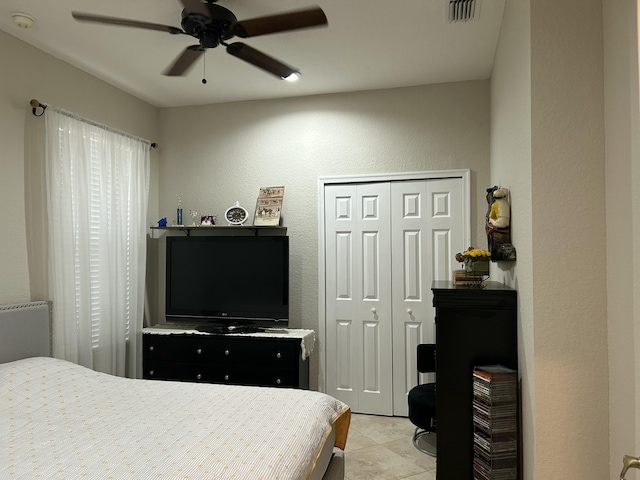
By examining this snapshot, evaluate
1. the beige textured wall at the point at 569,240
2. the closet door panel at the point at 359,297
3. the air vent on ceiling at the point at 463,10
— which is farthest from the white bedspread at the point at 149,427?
the air vent on ceiling at the point at 463,10

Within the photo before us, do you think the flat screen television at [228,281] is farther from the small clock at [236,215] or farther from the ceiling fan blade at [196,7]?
the ceiling fan blade at [196,7]

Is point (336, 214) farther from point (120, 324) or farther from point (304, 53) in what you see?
point (120, 324)

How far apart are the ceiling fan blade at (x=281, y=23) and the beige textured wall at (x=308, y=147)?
1862 mm

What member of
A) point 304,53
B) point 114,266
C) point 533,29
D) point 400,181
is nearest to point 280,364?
point 114,266

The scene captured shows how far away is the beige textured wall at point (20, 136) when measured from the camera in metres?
2.93

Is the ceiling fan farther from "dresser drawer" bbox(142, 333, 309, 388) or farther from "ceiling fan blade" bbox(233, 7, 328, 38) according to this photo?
"dresser drawer" bbox(142, 333, 309, 388)

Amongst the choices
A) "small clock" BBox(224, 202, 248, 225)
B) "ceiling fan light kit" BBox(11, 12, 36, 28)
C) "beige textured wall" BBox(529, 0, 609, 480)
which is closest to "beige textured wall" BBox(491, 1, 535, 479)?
"beige textured wall" BBox(529, 0, 609, 480)

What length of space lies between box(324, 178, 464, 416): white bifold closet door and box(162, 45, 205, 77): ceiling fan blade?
1.73 m

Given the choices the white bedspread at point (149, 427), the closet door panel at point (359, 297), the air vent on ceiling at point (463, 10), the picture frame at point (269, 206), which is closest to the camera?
the white bedspread at point (149, 427)

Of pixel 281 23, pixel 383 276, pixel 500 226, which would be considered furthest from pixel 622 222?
pixel 383 276

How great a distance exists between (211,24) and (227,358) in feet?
8.43

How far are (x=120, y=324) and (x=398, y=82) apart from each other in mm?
3109

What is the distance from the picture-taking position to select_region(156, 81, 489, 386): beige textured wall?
12.7 ft

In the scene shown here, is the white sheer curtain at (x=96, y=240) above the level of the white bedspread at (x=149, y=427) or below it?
above
